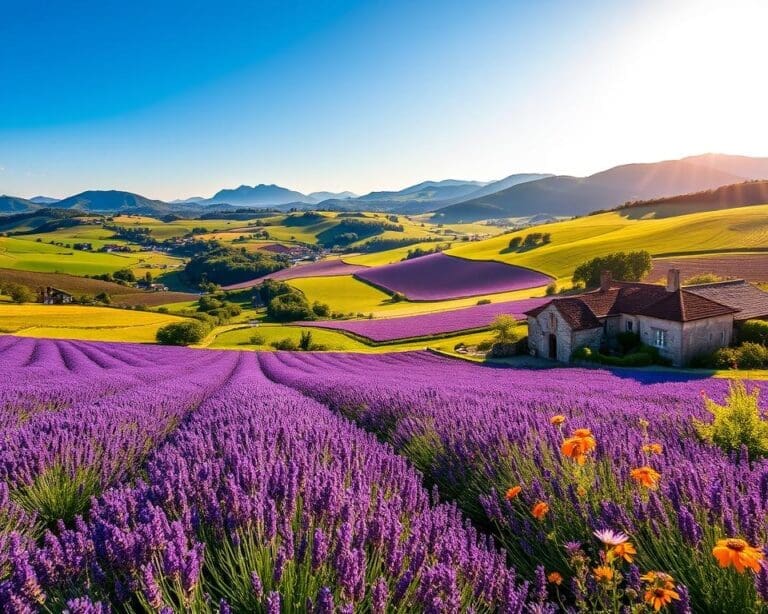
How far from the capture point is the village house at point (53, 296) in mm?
66456

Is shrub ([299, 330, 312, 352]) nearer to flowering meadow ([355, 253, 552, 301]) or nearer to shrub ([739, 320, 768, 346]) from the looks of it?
flowering meadow ([355, 253, 552, 301])

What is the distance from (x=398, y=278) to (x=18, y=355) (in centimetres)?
6507

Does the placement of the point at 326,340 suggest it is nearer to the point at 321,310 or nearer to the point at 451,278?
the point at 321,310

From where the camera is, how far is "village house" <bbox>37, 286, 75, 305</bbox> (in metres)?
66.5

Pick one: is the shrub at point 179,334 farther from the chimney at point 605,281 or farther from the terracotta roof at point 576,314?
the chimney at point 605,281

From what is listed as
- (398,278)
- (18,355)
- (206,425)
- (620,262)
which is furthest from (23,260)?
(206,425)

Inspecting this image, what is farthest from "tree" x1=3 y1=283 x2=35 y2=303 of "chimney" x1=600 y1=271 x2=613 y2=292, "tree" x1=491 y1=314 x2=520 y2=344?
"chimney" x1=600 y1=271 x2=613 y2=292

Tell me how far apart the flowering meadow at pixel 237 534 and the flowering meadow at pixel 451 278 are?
63932 millimetres

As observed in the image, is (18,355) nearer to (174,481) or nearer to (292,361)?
(292,361)

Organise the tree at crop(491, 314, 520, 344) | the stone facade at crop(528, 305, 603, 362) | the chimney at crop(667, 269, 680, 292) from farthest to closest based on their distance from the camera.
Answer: the tree at crop(491, 314, 520, 344), the stone facade at crop(528, 305, 603, 362), the chimney at crop(667, 269, 680, 292)

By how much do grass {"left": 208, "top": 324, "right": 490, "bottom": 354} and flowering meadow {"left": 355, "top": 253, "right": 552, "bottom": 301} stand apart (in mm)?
24993

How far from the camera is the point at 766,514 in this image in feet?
8.95

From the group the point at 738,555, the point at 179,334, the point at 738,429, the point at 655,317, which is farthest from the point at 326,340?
the point at 738,555

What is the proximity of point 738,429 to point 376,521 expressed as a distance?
4530 mm
